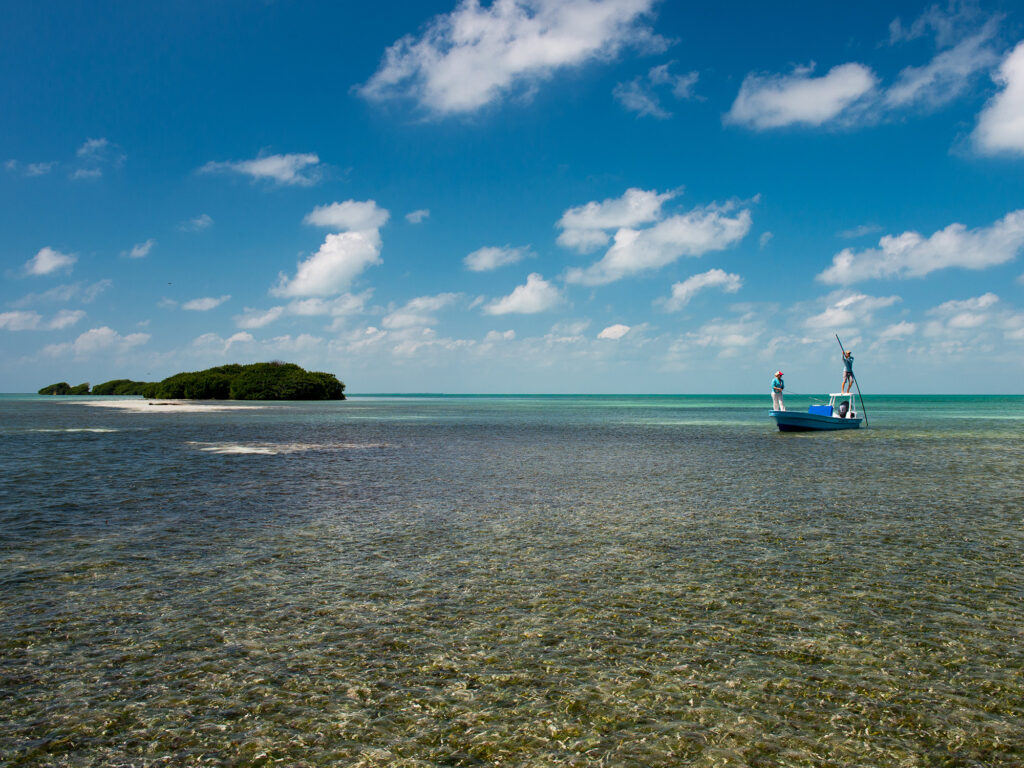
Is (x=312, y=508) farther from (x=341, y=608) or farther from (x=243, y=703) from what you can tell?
(x=243, y=703)

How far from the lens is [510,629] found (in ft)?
28.4

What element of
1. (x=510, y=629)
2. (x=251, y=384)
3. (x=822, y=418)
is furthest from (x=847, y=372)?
(x=251, y=384)

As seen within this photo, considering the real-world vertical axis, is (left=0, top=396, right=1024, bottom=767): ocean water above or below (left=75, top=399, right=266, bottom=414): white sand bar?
below

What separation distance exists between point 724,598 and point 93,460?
28.6 m

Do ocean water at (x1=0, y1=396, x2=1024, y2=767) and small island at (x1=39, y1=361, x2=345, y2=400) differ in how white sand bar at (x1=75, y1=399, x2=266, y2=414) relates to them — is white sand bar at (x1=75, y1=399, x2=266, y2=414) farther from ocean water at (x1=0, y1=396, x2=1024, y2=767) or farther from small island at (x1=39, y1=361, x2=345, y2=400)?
ocean water at (x1=0, y1=396, x2=1024, y2=767)

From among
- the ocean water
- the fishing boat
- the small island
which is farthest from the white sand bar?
the ocean water

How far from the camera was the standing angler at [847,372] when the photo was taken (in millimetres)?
49744

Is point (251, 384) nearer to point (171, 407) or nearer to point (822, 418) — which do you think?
point (171, 407)

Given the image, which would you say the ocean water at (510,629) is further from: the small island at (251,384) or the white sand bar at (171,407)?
the small island at (251,384)

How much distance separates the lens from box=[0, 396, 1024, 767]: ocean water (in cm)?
598

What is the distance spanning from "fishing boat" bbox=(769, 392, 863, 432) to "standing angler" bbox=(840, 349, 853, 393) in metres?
0.48

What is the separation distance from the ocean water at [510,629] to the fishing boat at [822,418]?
31.1 metres

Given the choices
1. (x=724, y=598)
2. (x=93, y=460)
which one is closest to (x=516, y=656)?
(x=724, y=598)

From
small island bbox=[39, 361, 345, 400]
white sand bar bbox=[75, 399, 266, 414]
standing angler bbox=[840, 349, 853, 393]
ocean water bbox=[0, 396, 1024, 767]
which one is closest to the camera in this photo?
ocean water bbox=[0, 396, 1024, 767]
